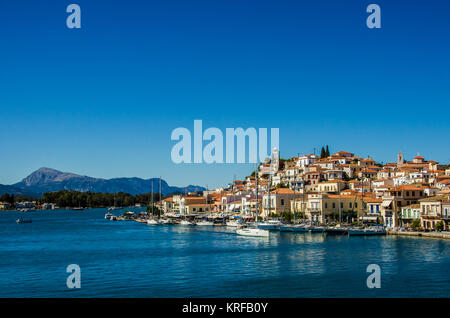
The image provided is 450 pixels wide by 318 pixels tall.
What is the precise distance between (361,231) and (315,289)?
25273mm

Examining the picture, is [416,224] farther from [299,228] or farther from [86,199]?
[86,199]

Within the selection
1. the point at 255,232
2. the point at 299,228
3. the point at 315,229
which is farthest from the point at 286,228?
the point at 255,232

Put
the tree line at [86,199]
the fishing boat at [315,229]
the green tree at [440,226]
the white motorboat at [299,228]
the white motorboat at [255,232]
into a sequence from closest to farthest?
the green tree at [440,226] → the white motorboat at [255,232] → the fishing boat at [315,229] → the white motorboat at [299,228] → the tree line at [86,199]

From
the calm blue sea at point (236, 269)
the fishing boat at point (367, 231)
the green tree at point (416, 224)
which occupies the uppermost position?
the green tree at point (416, 224)

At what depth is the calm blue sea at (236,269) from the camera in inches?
739

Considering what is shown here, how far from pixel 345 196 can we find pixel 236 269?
3349cm

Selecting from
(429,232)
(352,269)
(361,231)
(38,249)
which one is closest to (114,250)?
(38,249)

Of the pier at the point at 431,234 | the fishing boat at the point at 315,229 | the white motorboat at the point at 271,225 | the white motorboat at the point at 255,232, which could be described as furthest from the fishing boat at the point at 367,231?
the white motorboat at the point at 271,225

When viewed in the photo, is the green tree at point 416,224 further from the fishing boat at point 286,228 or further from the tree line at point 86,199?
the tree line at point 86,199

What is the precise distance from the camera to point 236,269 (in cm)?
2423

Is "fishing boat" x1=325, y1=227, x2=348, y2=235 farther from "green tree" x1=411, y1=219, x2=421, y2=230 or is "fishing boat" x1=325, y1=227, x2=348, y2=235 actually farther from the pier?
"green tree" x1=411, y1=219, x2=421, y2=230

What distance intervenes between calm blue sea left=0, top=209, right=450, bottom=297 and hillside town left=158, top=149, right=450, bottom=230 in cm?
865

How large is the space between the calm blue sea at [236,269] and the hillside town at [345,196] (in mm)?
8652
